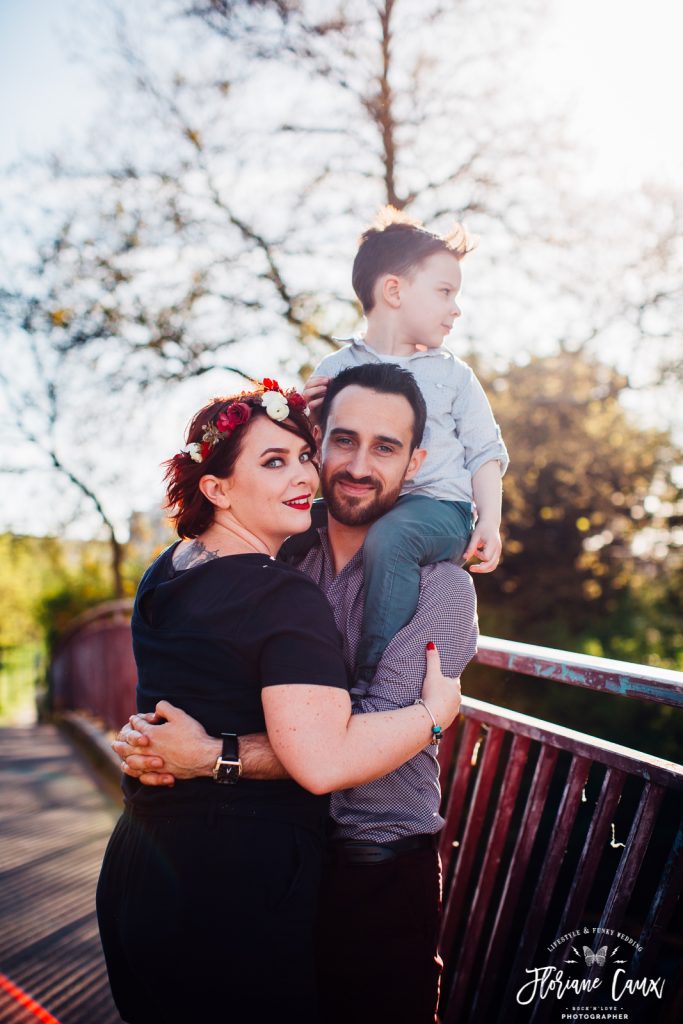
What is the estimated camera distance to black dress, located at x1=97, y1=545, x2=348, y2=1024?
1.71 m

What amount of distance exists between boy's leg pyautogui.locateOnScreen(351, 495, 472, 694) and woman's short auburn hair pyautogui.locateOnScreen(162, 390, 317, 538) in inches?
15.2

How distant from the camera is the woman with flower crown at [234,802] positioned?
1.71 metres

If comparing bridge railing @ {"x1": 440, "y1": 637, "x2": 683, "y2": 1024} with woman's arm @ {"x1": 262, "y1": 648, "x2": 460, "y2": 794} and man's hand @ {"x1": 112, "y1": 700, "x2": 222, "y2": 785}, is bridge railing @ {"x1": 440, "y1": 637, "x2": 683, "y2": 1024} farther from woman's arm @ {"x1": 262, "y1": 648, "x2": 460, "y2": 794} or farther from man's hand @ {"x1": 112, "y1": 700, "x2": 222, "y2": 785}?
man's hand @ {"x1": 112, "y1": 700, "x2": 222, "y2": 785}

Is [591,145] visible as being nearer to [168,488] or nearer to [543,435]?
[543,435]

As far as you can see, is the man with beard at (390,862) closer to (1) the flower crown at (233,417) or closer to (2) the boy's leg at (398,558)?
(2) the boy's leg at (398,558)

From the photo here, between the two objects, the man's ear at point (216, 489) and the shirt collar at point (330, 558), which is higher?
the man's ear at point (216, 489)

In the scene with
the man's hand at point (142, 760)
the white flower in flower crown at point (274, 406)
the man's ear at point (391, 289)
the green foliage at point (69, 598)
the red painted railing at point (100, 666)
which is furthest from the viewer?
the green foliage at point (69, 598)

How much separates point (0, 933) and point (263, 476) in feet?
9.95

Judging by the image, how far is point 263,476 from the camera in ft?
6.63

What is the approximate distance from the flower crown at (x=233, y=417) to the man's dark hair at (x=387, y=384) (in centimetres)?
39

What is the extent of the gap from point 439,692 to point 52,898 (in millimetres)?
3336

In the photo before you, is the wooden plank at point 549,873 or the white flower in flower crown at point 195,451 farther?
the wooden plank at point 549,873

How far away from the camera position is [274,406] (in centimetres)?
205

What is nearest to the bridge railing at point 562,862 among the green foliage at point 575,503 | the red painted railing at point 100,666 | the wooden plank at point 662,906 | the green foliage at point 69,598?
the wooden plank at point 662,906
